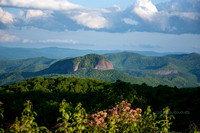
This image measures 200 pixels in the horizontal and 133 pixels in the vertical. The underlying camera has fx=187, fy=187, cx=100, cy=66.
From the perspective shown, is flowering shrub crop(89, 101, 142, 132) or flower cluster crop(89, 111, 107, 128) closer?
flowering shrub crop(89, 101, 142, 132)

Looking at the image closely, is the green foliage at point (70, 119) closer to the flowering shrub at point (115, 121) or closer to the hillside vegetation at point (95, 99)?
the hillside vegetation at point (95, 99)

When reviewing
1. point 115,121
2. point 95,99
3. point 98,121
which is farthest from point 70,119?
point 95,99

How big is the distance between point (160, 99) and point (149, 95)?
5.66 metres

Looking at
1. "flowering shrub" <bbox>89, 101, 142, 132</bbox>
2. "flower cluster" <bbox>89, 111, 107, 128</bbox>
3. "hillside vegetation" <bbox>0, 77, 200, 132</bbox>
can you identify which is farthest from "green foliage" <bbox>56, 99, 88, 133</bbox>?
"flowering shrub" <bbox>89, 101, 142, 132</bbox>

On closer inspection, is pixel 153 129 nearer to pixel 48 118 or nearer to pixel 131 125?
pixel 131 125

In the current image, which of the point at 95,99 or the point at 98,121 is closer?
the point at 98,121

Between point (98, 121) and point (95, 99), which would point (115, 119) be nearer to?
point (98, 121)

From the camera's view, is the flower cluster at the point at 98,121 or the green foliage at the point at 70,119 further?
the flower cluster at the point at 98,121

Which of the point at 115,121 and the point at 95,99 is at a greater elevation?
the point at 115,121

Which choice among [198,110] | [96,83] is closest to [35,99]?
[96,83]

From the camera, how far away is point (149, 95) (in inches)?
2079

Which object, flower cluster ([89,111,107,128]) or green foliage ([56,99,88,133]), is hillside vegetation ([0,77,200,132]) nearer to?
green foliage ([56,99,88,133])

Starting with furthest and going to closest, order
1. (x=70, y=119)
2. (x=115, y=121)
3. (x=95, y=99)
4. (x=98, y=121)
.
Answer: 1. (x=95, y=99)
2. (x=115, y=121)
3. (x=98, y=121)
4. (x=70, y=119)

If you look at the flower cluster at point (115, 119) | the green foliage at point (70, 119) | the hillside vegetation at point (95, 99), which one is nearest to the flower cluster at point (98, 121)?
the flower cluster at point (115, 119)
